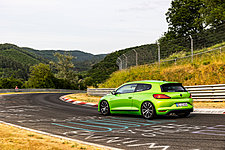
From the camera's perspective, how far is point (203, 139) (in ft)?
20.4

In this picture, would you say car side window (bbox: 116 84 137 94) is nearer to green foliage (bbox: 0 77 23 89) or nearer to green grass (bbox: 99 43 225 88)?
green grass (bbox: 99 43 225 88)

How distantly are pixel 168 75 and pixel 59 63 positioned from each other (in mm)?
82693

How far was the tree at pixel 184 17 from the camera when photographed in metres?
48.1

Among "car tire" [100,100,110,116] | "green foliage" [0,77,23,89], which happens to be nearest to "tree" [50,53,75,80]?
"green foliage" [0,77,23,89]

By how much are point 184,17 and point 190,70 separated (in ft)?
95.2

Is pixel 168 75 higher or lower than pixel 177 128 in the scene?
higher

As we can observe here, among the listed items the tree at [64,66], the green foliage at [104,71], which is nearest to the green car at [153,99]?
the green foliage at [104,71]

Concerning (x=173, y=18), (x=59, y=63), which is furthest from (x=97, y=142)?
(x=59, y=63)

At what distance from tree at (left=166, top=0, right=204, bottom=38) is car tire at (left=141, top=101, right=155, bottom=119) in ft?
132

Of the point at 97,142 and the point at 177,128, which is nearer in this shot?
the point at 97,142

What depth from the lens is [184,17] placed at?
48156mm

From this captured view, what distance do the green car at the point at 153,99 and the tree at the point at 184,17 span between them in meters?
39.6

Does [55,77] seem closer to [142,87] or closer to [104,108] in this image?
[104,108]

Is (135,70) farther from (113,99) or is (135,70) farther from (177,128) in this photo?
(177,128)
